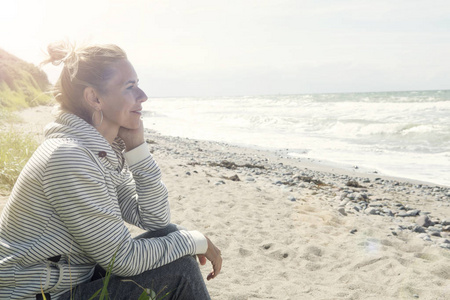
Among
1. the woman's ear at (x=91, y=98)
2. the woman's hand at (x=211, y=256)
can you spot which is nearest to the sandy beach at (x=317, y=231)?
the woman's hand at (x=211, y=256)

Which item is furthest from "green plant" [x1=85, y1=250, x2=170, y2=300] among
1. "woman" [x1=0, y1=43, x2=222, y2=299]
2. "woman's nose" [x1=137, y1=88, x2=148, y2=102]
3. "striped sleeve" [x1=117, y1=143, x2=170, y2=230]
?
"woman's nose" [x1=137, y1=88, x2=148, y2=102]

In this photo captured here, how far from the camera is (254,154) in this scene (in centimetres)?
1320

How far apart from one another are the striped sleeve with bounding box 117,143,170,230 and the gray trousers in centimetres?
37

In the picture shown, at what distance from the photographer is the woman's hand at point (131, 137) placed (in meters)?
2.26

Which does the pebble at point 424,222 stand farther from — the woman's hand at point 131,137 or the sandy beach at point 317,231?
the woman's hand at point 131,137

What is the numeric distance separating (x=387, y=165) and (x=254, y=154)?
3879 mm

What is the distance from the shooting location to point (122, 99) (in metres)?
2.11

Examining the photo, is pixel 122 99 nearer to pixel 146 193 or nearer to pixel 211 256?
pixel 146 193

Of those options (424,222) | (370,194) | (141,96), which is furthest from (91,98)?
(370,194)

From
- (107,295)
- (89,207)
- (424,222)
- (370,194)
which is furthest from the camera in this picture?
(370,194)

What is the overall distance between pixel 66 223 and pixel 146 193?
0.58m

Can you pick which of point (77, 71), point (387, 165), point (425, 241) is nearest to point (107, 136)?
point (77, 71)

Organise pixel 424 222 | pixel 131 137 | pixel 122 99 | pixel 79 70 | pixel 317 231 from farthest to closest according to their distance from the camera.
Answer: pixel 424 222, pixel 317 231, pixel 131 137, pixel 122 99, pixel 79 70

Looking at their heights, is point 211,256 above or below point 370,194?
above
